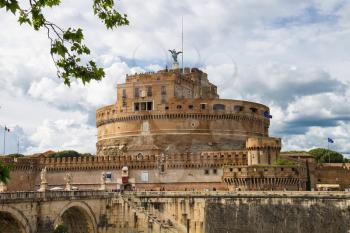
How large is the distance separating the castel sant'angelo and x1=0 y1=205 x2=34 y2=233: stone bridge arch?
1792cm

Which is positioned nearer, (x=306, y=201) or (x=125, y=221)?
(x=306, y=201)

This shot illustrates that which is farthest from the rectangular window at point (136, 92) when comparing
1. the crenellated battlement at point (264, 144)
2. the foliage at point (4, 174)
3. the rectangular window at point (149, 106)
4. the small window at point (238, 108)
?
the foliage at point (4, 174)

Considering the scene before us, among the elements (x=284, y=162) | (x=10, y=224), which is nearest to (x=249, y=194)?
(x=284, y=162)

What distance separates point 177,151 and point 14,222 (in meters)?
35.2

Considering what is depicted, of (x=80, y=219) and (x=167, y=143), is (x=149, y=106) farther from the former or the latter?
(x=80, y=219)

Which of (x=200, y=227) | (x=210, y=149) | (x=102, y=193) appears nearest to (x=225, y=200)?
(x=200, y=227)

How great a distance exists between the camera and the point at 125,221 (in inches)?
1935

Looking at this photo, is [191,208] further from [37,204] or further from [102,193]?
[37,204]

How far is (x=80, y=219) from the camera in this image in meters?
48.2

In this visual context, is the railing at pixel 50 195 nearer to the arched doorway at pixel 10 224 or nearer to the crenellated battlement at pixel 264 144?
the arched doorway at pixel 10 224

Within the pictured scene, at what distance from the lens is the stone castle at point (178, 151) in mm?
56969

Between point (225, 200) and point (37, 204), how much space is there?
18.0m

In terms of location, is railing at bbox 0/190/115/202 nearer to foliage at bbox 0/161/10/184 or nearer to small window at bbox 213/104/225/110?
small window at bbox 213/104/225/110

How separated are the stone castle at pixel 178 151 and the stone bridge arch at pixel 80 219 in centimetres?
1134
